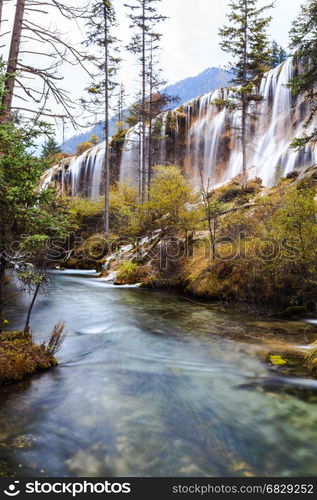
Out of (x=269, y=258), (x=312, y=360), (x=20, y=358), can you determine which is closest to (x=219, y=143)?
(x=269, y=258)

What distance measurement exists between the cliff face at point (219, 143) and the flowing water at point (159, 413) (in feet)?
59.6

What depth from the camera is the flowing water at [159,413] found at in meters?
3.40

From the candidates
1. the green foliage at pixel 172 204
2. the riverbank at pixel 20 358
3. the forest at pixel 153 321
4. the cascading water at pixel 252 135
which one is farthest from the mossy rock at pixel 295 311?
the cascading water at pixel 252 135

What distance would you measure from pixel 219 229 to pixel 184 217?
2391 millimetres

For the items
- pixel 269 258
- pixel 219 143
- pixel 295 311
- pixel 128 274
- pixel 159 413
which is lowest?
pixel 159 413

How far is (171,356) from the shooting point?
670 cm

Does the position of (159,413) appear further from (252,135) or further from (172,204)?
(252,135)

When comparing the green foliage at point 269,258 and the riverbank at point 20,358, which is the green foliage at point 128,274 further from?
the riverbank at point 20,358

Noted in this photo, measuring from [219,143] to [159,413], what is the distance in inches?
1150

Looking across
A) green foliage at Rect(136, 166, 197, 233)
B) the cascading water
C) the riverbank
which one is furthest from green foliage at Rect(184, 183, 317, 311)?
the cascading water

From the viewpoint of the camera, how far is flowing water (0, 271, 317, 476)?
340 centimetres

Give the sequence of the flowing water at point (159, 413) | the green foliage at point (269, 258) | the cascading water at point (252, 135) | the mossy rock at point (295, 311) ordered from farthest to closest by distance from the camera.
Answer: the cascading water at point (252, 135)
the mossy rock at point (295, 311)
the green foliage at point (269, 258)
the flowing water at point (159, 413)

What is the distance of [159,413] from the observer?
14.6 ft
